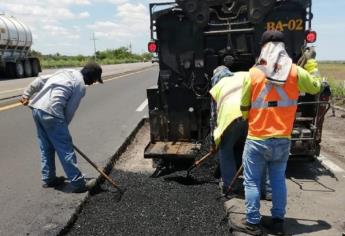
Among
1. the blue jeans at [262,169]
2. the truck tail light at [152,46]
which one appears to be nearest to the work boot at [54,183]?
the truck tail light at [152,46]

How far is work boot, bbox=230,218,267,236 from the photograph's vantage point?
4.43 m

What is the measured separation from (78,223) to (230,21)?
3815 mm

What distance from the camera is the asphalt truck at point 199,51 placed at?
6719 mm

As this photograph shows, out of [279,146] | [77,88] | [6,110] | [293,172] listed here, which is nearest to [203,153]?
[293,172]

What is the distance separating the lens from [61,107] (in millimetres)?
5660

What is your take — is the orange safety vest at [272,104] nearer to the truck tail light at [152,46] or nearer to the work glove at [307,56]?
the work glove at [307,56]

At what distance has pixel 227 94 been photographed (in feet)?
17.1

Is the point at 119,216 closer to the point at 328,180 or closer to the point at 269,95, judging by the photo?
the point at 269,95

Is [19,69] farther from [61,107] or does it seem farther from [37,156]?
[61,107]

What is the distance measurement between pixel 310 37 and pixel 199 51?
1.58 meters

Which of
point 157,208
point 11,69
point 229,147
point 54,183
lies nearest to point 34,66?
point 11,69

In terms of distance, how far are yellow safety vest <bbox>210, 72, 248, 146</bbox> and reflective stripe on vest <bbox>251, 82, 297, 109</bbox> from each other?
2.52 feet

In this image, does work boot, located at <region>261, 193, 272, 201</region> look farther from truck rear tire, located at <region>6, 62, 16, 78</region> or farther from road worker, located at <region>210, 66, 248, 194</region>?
truck rear tire, located at <region>6, 62, 16, 78</region>

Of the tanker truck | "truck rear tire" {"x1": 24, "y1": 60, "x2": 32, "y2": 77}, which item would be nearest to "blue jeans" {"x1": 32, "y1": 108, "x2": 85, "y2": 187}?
the tanker truck
